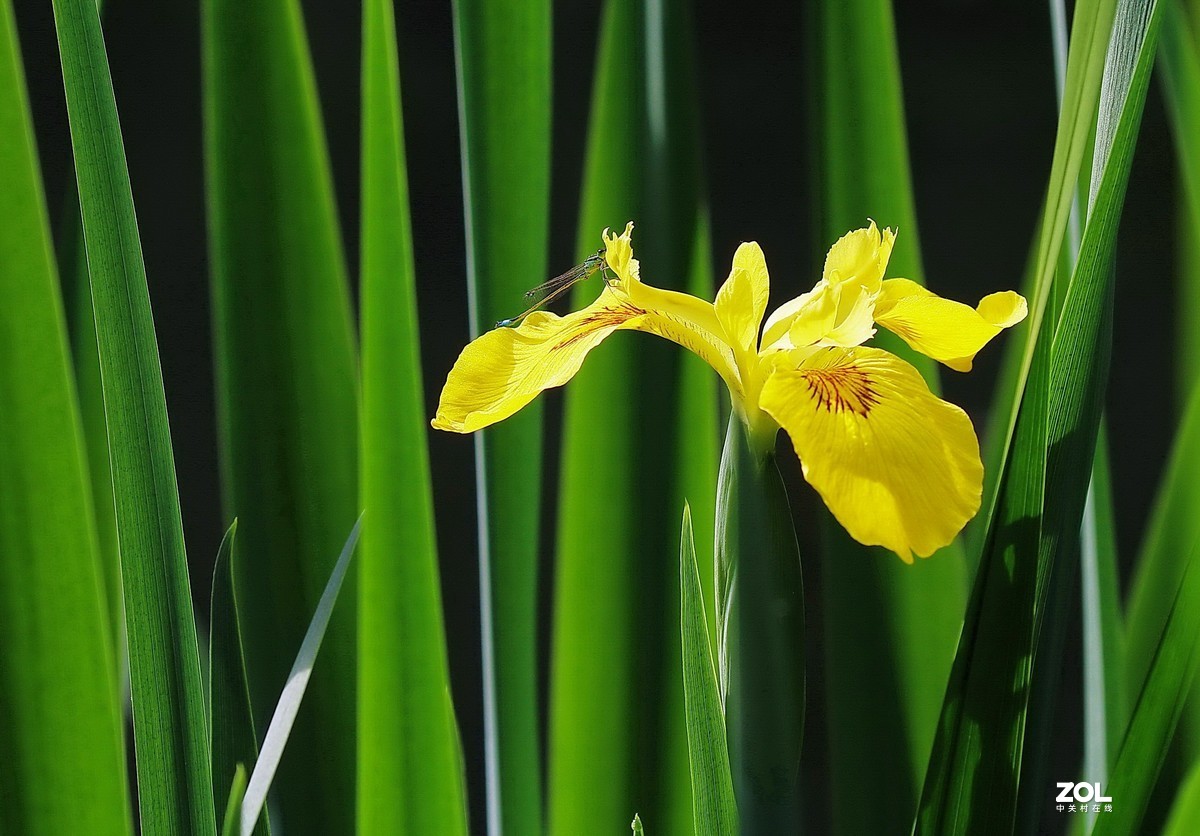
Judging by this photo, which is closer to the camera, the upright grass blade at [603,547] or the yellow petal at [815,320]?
the yellow petal at [815,320]

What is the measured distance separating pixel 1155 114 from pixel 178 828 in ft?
2.47

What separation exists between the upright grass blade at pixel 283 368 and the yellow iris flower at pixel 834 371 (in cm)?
23

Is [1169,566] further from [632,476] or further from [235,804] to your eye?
[235,804]

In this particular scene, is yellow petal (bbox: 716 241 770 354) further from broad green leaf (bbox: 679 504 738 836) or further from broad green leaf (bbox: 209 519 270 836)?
broad green leaf (bbox: 209 519 270 836)

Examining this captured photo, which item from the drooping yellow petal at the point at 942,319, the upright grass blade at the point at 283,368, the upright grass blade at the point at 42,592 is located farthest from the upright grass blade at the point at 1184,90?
the upright grass blade at the point at 42,592

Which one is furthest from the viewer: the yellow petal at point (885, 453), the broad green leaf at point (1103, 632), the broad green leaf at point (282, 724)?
the broad green leaf at point (1103, 632)

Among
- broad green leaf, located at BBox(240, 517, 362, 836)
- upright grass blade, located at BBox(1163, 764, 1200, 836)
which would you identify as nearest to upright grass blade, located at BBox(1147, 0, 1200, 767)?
upright grass blade, located at BBox(1163, 764, 1200, 836)

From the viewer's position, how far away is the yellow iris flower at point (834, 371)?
0.86 ft

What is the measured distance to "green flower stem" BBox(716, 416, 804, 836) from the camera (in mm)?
305

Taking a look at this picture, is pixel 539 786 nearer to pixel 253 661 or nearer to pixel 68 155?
pixel 253 661

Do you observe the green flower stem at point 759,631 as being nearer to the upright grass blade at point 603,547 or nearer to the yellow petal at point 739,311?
the yellow petal at point 739,311

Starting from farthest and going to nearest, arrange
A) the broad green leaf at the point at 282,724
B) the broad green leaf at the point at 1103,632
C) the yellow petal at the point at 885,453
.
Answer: the broad green leaf at the point at 1103,632, the broad green leaf at the point at 282,724, the yellow petal at the point at 885,453

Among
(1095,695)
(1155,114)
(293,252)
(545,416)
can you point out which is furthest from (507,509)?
(1155,114)

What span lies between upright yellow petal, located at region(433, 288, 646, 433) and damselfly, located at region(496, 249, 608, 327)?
0.03m
